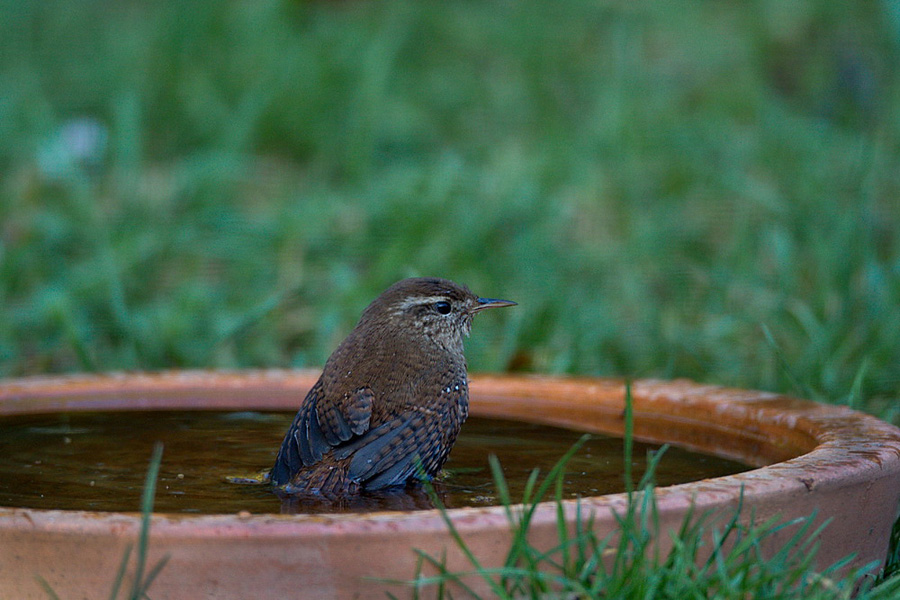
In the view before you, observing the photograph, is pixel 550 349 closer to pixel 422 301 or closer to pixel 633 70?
pixel 422 301

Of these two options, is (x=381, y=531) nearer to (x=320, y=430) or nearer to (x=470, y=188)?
(x=320, y=430)

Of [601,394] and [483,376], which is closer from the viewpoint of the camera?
[601,394]

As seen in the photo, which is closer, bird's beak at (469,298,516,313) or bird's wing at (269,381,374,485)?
bird's wing at (269,381,374,485)

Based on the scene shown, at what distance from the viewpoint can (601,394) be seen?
3.65 metres

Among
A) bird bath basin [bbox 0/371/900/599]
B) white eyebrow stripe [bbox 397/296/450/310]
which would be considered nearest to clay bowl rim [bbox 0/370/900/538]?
bird bath basin [bbox 0/371/900/599]

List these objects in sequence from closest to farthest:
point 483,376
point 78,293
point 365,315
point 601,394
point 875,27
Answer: point 365,315 → point 601,394 → point 483,376 → point 78,293 → point 875,27

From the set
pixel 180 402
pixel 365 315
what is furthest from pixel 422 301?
pixel 180 402

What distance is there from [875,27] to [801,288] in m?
3.75

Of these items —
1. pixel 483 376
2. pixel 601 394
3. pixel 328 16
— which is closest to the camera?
pixel 601 394

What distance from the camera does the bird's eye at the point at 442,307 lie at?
3.41m

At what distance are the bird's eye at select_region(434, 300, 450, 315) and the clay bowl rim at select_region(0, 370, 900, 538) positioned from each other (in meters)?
0.49

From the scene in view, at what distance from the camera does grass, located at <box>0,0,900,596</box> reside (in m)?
5.12

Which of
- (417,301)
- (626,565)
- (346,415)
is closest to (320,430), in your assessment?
(346,415)

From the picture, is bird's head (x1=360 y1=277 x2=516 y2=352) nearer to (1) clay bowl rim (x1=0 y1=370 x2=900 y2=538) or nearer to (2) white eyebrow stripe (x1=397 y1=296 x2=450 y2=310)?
(2) white eyebrow stripe (x1=397 y1=296 x2=450 y2=310)
